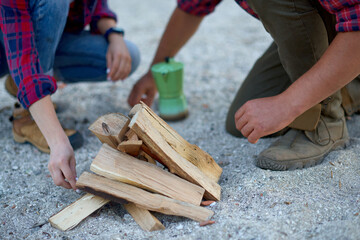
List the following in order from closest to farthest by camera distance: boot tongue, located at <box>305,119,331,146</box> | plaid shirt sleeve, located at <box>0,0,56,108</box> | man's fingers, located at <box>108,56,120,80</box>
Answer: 1. plaid shirt sleeve, located at <box>0,0,56,108</box>
2. boot tongue, located at <box>305,119,331,146</box>
3. man's fingers, located at <box>108,56,120,80</box>

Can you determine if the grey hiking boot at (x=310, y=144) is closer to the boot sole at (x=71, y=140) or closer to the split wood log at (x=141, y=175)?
the split wood log at (x=141, y=175)

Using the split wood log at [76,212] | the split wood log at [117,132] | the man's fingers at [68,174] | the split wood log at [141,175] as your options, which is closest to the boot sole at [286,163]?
the split wood log at [141,175]

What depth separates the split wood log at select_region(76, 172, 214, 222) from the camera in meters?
1.51

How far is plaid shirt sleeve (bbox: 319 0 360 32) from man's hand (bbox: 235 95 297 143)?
0.34 m

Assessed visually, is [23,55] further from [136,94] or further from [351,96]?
[351,96]

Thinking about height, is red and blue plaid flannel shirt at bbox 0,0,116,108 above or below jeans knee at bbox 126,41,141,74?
above

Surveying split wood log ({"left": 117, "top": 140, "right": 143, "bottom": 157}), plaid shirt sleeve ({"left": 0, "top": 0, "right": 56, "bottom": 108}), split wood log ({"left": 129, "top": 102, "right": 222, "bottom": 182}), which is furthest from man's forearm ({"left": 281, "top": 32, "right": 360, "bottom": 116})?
plaid shirt sleeve ({"left": 0, "top": 0, "right": 56, "bottom": 108})

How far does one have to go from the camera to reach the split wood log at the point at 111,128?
1548 mm

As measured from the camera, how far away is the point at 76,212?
62.3 inches

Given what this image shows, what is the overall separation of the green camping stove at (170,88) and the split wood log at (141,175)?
1006 mm

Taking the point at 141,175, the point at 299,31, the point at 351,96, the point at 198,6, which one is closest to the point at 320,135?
the point at 351,96

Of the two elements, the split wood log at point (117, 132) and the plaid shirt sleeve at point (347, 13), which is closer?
the plaid shirt sleeve at point (347, 13)

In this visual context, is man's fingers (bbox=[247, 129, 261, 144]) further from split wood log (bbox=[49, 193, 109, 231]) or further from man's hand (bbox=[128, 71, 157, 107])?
man's hand (bbox=[128, 71, 157, 107])

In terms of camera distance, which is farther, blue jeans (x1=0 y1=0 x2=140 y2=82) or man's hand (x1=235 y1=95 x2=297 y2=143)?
blue jeans (x1=0 y1=0 x2=140 y2=82)
